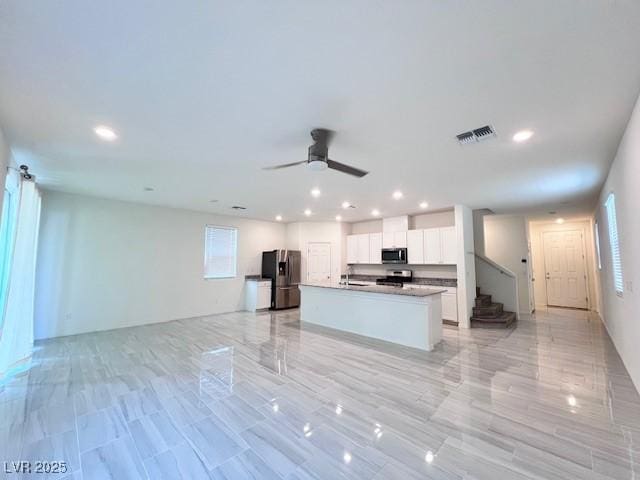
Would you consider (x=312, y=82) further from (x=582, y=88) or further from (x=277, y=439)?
(x=277, y=439)

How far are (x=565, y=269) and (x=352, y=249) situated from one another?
21.0 ft

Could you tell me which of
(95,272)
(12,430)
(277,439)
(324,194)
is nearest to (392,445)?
(277,439)

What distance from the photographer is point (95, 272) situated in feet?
17.7

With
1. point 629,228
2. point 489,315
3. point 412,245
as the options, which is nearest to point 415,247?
point 412,245

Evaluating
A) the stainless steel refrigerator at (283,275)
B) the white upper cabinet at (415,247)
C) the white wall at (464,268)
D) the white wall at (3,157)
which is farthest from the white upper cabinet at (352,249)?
the white wall at (3,157)

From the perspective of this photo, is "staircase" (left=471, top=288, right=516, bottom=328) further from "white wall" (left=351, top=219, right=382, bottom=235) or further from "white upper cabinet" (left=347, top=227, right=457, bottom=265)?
"white wall" (left=351, top=219, right=382, bottom=235)

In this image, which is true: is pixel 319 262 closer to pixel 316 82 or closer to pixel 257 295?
pixel 257 295

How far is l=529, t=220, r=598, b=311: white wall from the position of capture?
773 centimetres

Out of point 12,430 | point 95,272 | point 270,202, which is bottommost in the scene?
point 12,430

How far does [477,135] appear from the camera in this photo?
8.83ft

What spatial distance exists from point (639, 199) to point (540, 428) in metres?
2.14

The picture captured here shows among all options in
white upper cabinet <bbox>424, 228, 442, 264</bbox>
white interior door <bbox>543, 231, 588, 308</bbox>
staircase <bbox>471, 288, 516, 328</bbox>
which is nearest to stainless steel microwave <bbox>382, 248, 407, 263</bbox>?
white upper cabinet <bbox>424, 228, 442, 264</bbox>

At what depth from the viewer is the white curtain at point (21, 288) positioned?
3.41m

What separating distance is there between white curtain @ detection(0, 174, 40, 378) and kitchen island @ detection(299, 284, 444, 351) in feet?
15.0
